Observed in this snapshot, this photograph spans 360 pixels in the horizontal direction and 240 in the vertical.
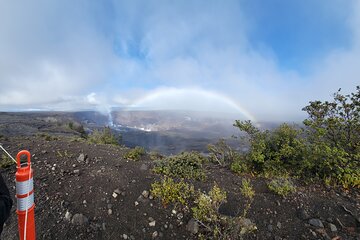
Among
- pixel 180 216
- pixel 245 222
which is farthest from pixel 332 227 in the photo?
pixel 180 216

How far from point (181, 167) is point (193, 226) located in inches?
84.2

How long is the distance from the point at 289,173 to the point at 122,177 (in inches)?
187

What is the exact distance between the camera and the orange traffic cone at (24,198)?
2.12 meters

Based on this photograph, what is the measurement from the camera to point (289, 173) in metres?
6.05

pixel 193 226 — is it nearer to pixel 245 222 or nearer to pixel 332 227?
pixel 245 222

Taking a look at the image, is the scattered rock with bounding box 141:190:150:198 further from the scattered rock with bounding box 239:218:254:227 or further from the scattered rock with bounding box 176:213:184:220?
the scattered rock with bounding box 239:218:254:227

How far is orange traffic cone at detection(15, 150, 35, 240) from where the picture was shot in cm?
212

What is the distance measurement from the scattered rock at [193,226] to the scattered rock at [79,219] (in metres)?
1.98

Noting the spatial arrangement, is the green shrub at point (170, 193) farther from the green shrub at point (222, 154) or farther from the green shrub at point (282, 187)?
the green shrub at point (222, 154)

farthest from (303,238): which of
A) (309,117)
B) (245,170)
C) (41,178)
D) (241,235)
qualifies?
(41,178)

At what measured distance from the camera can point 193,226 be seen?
13.2ft

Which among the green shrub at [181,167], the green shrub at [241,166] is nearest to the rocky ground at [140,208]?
the green shrub at [181,167]

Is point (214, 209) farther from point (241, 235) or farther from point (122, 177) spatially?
→ point (122, 177)

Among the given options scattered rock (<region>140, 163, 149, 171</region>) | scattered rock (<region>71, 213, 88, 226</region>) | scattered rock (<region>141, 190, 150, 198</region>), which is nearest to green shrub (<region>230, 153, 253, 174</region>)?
scattered rock (<region>140, 163, 149, 171</region>)
